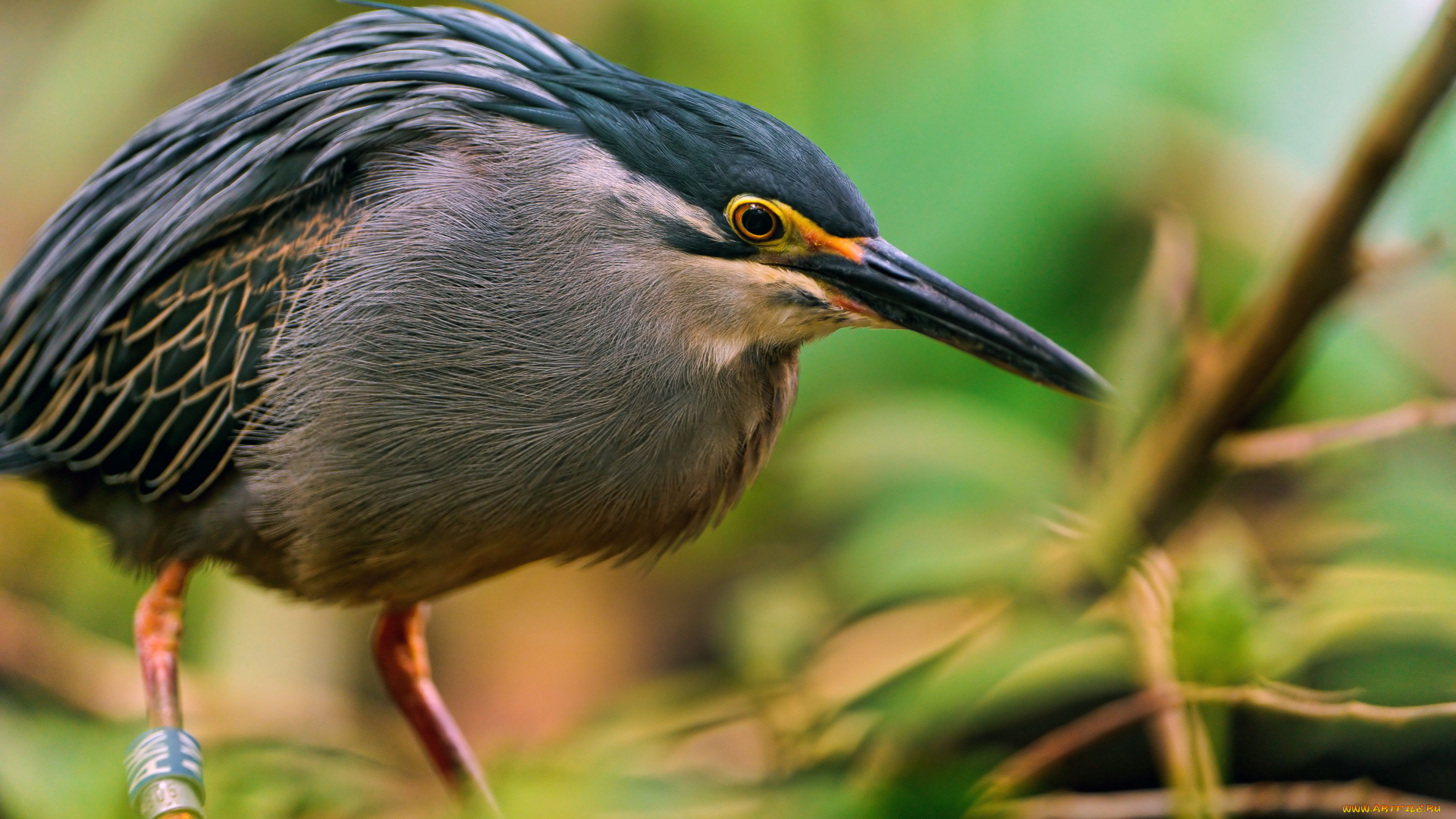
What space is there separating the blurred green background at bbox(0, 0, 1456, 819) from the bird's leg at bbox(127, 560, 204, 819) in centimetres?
22

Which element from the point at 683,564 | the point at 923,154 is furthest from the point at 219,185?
the point at 683,564

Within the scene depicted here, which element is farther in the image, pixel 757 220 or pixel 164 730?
pixel 164 730

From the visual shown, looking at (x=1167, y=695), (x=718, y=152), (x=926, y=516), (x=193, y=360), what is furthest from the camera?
(x=926, y=516)

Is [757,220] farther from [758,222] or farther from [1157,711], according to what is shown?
[1157,711]

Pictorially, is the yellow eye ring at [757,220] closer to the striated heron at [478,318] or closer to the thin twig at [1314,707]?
the striated heron at [478,318]

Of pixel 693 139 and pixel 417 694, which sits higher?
pixel 693 139

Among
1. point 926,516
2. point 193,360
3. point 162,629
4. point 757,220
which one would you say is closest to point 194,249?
point 193,360

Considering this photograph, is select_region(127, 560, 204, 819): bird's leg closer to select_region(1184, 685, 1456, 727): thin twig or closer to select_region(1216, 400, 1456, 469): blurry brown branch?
select_region(1184, 685, 1456, 727): thin twig

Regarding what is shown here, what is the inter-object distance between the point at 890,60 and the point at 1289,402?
1.22m

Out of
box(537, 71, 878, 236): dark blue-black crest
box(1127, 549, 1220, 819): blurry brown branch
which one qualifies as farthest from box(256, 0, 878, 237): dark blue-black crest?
box(1127, 549, 1220, 819): blurry brown branch

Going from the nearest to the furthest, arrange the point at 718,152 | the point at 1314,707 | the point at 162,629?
the point at 718,152
the point at 1314,707
the point at 162,629

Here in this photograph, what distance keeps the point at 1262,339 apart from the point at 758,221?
3.72 ft

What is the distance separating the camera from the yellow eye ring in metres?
1.58

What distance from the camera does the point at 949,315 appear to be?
1.62m
